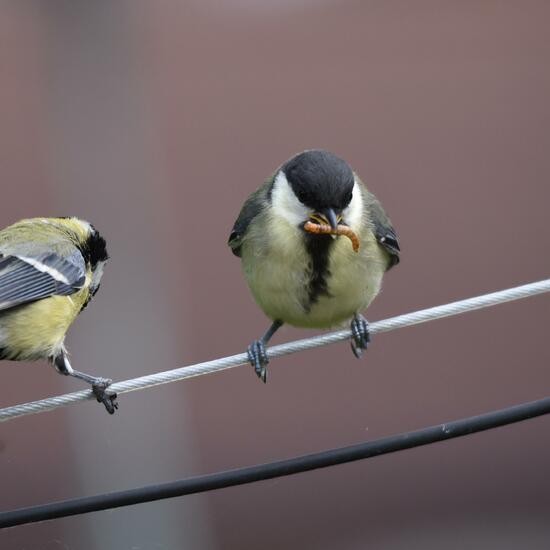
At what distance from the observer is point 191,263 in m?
5.87

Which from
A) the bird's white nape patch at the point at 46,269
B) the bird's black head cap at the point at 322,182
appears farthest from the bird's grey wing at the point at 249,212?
the bird's white nape patch at the point at 46,269

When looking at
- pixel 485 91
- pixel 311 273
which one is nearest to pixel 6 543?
pixel 311 273

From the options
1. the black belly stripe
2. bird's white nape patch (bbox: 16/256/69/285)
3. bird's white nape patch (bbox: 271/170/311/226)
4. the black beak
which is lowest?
the black belly stripe

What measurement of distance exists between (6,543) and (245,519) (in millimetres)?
3102

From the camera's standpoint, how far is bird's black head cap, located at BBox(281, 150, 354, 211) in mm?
2725

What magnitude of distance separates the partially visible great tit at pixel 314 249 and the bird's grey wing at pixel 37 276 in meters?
0.54

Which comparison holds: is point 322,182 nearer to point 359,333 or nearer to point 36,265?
point 359,333

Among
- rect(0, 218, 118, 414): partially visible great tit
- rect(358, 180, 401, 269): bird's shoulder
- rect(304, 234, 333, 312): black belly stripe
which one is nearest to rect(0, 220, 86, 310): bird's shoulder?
rect(0, 218, 118, 414): partially visible great tit

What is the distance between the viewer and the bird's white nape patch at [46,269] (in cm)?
310

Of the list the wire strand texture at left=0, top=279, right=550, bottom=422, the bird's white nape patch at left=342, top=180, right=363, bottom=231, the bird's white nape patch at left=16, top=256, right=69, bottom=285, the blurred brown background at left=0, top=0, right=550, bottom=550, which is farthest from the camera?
the blurred brown background at left=0, top=0, right=550, bottom=550

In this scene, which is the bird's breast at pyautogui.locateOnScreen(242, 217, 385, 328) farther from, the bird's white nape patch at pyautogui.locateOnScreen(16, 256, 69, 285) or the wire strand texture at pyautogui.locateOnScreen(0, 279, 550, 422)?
the bird's white nape patch at pyautogui.locateOnScreen(16, 256, 69, 285)

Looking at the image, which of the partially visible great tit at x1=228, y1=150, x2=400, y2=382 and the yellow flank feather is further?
the yellow flank feather

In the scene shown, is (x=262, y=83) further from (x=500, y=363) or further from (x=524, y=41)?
(x=500, y=363)

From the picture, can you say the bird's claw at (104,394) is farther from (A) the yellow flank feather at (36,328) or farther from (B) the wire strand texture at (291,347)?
(B) the wire strand texture at (291,347)
